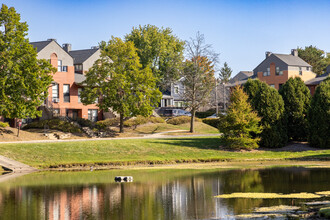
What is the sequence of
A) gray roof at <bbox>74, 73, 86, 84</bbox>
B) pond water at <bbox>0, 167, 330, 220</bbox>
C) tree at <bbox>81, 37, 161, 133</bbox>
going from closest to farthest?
pond water at <bbox>0, 167, 330, 220</bbox> → tree at <bbox>81, 37, 161, 133</bbox> → gray roof at <bbox>74, 73, 86, 84</bbox>

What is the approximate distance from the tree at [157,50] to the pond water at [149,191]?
5679 cm

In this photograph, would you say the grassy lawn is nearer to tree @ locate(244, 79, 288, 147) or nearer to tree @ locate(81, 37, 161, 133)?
tree @ locate(244, 79, 288, 147)

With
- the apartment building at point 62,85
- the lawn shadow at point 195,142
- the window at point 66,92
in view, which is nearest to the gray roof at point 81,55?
the apartment building at point 62,85

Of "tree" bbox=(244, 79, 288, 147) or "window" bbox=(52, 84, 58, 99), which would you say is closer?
"tree" bbox=(244, 79, 288, 147)

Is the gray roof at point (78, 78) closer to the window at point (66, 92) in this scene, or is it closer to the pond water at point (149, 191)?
the window at point (66, 92)

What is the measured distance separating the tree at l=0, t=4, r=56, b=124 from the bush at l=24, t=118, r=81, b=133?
616 centimetres

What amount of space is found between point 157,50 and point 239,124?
45.8m

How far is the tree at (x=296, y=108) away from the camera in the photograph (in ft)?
170

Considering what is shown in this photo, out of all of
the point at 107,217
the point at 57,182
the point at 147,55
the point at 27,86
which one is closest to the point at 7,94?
the point at 27,86

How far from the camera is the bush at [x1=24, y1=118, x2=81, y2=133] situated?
5559 centimetres

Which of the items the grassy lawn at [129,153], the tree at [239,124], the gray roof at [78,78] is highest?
the gray roof at [78,78]

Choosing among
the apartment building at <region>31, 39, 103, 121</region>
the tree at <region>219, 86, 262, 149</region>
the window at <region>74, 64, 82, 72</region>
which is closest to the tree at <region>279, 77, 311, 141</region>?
Answer: the tree at <region>219, 86, 262, 149</region>

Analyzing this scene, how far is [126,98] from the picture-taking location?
59.6 metres

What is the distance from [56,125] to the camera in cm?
5622
